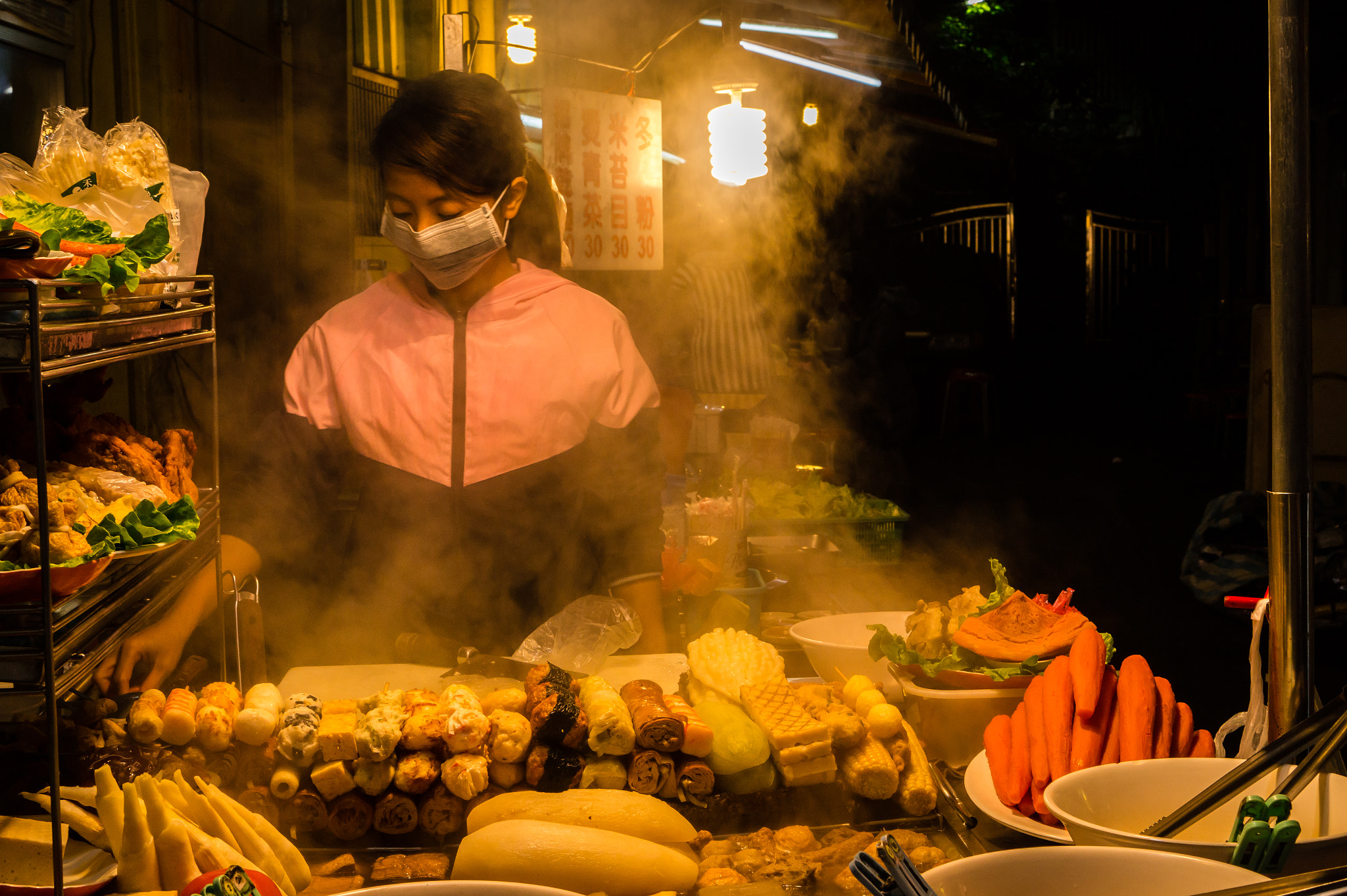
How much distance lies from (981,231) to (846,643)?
1508 centimetres

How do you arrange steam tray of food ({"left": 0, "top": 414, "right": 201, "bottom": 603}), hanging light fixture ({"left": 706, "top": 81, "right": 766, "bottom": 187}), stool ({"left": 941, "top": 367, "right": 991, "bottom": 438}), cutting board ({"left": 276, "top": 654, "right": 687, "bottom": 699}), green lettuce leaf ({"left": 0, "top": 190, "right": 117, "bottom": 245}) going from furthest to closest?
stool ({"left": 941, "top": 367, "right": 991, "bottom": 438}) < hanging light fixture ({"left": 706, "top": 81, "right": 766, "bottom": 187}) < cutting board ({"left": 276, "top": 654, "right": 687, "bottom": 699}) < green lettuce leaf ({"left": 0, "top": 190, "right": 117, "bottom": 245}) < steam tray of food ({"left": 0, "top": 414, "right": 201, "bottom": 603})

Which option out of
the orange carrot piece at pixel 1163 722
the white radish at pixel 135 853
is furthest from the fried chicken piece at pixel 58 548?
the orange carrot piece at pixel 1163 722

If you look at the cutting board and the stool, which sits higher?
the stool

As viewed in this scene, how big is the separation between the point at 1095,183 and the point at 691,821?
16974mm

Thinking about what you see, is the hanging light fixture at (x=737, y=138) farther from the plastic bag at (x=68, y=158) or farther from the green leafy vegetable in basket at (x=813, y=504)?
the plastic bag at (x=68, y=158)

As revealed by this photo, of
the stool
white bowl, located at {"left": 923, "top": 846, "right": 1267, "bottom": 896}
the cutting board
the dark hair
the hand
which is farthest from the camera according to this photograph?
the stool

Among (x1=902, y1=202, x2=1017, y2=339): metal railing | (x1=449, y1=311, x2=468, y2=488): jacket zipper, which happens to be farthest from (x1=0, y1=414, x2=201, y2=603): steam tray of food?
(x1=902, y1=202, x2=1017, y2=339): metal railing

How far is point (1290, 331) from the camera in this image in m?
1.00

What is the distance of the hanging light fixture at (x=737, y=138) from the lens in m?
6.09

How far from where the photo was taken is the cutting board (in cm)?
179

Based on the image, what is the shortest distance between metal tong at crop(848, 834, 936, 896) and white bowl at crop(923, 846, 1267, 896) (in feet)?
0.53

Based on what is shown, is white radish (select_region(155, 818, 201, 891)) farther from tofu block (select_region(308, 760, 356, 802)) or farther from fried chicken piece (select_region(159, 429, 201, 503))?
fried chicken piece (select_region(159, 429, 201, 503))

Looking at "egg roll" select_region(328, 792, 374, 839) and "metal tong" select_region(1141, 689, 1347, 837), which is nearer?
"metal tong" select_region(1141, 689, 1347, 837)

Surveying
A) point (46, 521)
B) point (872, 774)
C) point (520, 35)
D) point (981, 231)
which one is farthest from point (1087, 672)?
point (981, 231)
